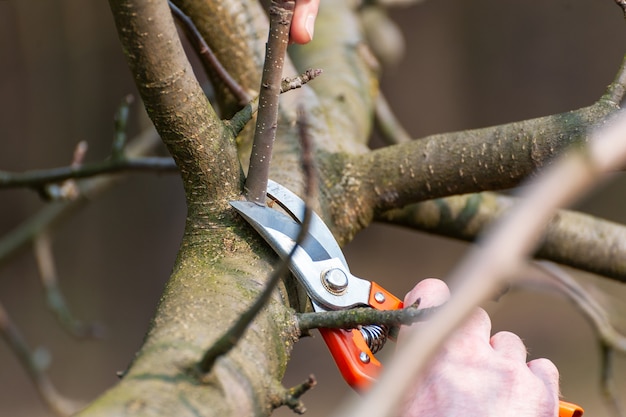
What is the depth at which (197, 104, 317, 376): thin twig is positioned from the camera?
0.51 meters

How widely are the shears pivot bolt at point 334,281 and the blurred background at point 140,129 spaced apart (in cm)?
298

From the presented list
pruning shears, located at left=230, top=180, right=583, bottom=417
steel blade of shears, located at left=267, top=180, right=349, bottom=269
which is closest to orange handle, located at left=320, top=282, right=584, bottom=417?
pruning shears, located at left=230, top=180, right=583, bottom=417

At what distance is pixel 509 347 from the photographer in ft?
3.09

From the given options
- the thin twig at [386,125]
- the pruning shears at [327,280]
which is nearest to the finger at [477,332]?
the pruning shears at [327,280]

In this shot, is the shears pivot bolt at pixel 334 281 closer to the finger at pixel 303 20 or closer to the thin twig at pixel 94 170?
the finger at pixel 303 20

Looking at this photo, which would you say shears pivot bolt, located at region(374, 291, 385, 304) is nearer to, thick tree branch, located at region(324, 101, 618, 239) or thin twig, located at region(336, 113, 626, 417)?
thick tree branch, located at region(324, 101, 618, 239)

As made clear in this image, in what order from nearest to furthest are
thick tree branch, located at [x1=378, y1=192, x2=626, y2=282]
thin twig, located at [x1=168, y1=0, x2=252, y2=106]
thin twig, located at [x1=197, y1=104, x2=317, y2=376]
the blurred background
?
thin twig, located at [x1=197, y1=104, x2=317, y2=376]
thin twig, located at [x1=168, y1=0, x2=252, y2=106]
thick tree branch, located at [x1=378, y1=192, x2=626, y2=282]
the blurred background

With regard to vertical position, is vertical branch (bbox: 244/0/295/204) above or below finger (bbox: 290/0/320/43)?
below

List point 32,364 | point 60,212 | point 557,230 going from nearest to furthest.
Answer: point 557,230 → point 32,364 → point 60,212

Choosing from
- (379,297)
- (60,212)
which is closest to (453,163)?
(379,297)

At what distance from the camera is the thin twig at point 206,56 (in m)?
1.10

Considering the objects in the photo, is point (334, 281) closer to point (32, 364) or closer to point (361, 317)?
point (361, 317)

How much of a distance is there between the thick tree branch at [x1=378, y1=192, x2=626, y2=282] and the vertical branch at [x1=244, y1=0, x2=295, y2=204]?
0.52m

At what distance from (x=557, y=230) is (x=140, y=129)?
11.2 ft
